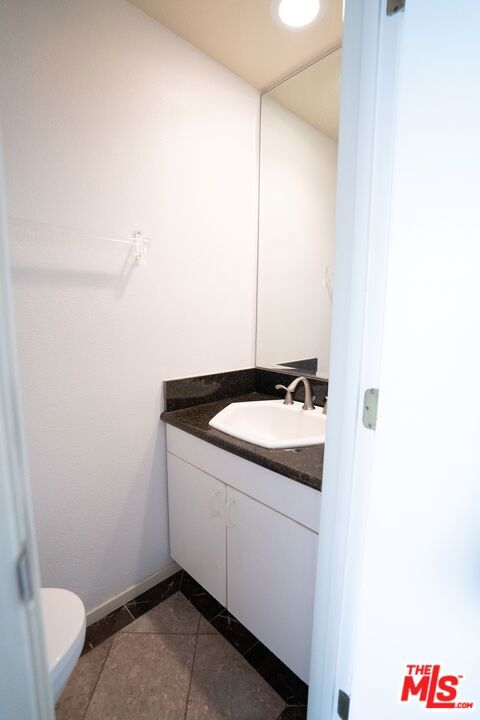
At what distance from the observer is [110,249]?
1226 mm

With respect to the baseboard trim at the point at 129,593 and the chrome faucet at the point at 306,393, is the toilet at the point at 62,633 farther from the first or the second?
the chrome faucet at the point at 306,393

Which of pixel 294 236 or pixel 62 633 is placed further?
pixel 294 236

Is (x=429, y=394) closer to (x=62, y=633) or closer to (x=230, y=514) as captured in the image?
(x=230, y=514)

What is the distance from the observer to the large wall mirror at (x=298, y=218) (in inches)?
58.0

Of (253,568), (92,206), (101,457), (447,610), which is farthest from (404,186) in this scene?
(101,457)

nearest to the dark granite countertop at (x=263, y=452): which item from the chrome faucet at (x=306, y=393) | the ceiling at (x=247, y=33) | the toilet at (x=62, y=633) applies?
the chrome faucet at (x=306, y=393)

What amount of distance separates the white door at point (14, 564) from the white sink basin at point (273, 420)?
958mm

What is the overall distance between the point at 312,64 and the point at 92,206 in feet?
3.86

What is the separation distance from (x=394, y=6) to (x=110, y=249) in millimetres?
1039

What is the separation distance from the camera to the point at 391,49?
23.5 inches

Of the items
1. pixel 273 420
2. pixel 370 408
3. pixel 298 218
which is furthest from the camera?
pixel 298 218

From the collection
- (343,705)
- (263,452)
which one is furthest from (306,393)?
(343,705)

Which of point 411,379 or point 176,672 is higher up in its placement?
point 411,379

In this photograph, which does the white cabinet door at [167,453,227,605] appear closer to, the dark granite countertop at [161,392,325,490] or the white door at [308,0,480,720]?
the dark granite countertop at [161,392,325,490]
